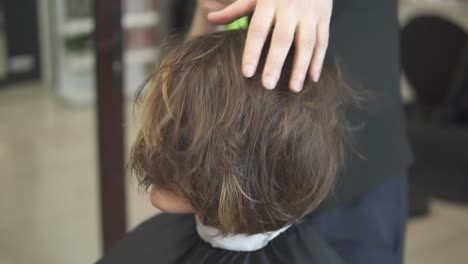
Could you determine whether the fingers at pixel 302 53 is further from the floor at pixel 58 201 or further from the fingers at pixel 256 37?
the floor at pixel 58 201

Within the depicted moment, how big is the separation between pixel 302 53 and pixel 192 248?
0.37 metres

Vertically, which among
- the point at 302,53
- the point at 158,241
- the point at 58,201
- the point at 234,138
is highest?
the point at 302,53

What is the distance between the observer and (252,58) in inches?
31.9

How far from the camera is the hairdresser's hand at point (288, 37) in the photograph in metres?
0.80

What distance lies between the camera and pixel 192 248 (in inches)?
40.4

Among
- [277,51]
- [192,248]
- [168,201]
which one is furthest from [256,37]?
[192,248]

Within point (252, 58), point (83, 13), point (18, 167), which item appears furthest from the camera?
point (83, 13)

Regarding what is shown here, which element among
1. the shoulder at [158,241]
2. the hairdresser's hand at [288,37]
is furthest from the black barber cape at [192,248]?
the hairdresser's hand at [288,37]

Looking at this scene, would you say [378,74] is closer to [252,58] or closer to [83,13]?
[252,58]

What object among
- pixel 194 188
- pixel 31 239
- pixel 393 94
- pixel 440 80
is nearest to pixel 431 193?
pixel 440 80

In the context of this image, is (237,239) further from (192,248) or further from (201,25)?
(201,25)

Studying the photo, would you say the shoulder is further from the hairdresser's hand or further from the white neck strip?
the hairdresser's hand

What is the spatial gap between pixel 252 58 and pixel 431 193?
77.1 inches

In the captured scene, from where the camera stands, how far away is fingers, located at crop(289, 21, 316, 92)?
817 mm
